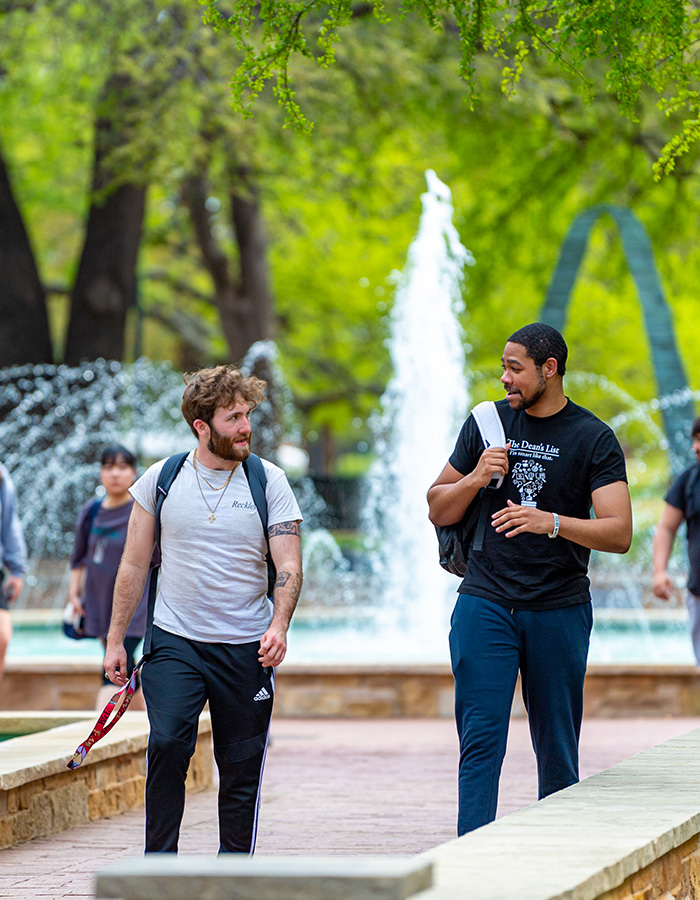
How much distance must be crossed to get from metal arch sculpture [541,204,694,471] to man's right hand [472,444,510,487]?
9.52m

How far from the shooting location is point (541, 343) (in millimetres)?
4629

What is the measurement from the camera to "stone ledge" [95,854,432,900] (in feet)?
8.52

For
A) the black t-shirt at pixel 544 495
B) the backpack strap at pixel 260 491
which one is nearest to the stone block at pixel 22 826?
the backpack strap at pixel 260 491

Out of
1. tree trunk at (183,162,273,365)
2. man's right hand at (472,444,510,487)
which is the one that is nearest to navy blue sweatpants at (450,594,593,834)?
man's right hand at (472,444,510,487)

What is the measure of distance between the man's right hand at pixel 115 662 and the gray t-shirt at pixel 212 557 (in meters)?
0.18

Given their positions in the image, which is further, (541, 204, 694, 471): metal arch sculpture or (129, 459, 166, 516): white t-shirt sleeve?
(541, 204, 694, 471): metal arch sculpture

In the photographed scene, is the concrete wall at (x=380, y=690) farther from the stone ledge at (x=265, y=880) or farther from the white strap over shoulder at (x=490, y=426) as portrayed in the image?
the stone ledge at (x=265, y=880)

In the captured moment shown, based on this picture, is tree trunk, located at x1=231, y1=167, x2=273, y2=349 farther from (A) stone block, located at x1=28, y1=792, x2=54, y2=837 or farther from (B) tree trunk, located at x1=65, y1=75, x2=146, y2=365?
(A) stone block, located at x1=28, y1=792, x2=54, y2=837

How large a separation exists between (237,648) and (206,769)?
10.2 feet

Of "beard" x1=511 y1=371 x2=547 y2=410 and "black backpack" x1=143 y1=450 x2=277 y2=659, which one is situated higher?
"beard" x1=511 y1=371 x2=547 y2=410

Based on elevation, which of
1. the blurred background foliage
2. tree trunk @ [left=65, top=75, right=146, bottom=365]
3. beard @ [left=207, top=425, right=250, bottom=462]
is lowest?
beard @ [left=207, top=425, right=250, bottom=462]

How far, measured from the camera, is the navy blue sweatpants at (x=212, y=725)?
14.6 feet

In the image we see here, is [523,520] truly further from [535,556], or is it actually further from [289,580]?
[289,580]

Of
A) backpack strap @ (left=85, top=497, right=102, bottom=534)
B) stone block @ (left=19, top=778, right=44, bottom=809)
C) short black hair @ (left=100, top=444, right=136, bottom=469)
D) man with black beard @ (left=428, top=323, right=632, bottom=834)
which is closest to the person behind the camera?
man with black beard @ (left=428, top=323, right=632, bottom=834)
